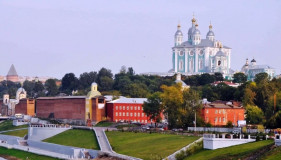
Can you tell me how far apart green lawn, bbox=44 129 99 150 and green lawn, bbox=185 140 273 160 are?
56.6ft

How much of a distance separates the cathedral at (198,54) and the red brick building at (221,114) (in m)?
80.0

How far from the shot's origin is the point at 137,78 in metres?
149

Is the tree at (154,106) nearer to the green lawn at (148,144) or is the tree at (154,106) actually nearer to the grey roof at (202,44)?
the green lawn at (148,144)

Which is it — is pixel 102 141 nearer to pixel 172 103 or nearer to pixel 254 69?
pixel 172 103

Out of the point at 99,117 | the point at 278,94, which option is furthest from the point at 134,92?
the point at 278,94

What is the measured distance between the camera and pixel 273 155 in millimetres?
38938

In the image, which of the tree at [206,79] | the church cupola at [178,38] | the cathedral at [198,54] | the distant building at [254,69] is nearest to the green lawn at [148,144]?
the tree at [206,79]

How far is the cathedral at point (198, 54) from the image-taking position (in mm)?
168500

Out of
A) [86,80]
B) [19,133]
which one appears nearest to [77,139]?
[19,133]

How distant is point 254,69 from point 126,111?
214 ft

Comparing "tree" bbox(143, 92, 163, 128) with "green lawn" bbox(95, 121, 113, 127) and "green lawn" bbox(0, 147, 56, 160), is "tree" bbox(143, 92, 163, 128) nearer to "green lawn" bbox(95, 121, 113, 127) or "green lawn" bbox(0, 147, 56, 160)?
"green lawn" bbox(95, 121, 113, 127)

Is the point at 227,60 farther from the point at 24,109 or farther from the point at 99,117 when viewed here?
the point at 99,117

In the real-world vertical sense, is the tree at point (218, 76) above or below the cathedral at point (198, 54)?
below

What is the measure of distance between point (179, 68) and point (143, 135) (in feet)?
357
